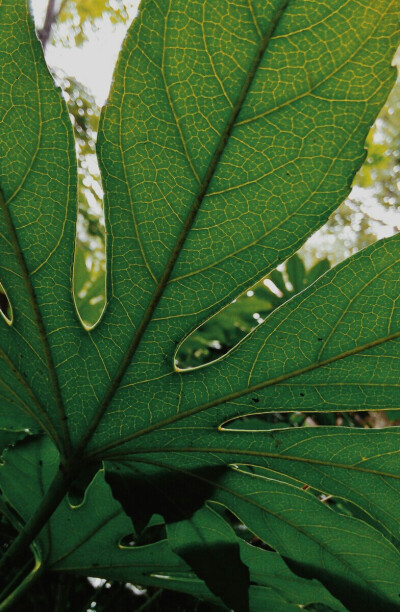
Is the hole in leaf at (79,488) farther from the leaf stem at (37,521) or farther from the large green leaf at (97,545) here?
the leaf stem at (37,521)

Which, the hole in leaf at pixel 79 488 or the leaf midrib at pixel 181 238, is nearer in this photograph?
the leaf midrib at pixel 181 238

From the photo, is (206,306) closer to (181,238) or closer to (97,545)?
(181,238)

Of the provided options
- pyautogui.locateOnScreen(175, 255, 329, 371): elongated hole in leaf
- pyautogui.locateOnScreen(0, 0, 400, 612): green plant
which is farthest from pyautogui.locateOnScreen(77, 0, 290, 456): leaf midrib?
pyautogui.locateOnScreen(175, 255, 329, 371): elongated hole in leaf

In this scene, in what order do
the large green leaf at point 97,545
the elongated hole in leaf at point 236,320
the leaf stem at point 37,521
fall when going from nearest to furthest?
the leaf stem at point 37,521, the large green leaf at point 97,545, the elongated hole in leaf at point 236,320

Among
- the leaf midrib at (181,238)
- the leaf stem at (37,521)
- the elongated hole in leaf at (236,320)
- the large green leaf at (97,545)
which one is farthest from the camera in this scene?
the elongated hole in leaf at (236,320)

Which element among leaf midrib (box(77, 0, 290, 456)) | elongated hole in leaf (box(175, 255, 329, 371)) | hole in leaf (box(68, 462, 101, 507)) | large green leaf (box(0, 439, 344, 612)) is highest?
elongated hole in leaf (box(175, 255, 329, 371))

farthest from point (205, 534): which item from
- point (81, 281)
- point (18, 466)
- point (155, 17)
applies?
point (81, 281)

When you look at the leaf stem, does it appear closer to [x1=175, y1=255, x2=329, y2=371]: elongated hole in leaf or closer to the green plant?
the green plant

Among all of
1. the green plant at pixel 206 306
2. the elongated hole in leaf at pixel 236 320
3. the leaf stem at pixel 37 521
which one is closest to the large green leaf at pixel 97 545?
the green plant at pixel 206 306
